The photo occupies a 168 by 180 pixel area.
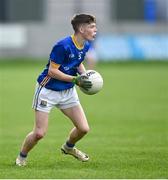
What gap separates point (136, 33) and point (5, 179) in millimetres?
34737

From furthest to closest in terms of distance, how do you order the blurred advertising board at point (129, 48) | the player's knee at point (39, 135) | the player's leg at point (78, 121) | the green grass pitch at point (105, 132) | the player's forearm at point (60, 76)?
the blurred advertising board at point (129, 48) → the player's leg at point (78, 121) → the player's knee at point (39, 135) → the player's forearm at point (60, 76) → the green grass pitch at point (105, 132)

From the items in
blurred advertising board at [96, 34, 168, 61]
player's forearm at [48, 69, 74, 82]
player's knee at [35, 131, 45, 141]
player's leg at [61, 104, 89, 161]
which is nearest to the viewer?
player's forearm at [48, 69, 74, 82]

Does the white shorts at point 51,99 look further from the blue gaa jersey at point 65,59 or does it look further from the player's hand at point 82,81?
the player's hand at point 82,81

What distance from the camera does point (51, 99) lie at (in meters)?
11.8

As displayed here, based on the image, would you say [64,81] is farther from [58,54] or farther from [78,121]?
[78,121]

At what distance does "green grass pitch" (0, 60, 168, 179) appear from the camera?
11320 millimetres

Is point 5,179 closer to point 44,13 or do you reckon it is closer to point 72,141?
point 72,141

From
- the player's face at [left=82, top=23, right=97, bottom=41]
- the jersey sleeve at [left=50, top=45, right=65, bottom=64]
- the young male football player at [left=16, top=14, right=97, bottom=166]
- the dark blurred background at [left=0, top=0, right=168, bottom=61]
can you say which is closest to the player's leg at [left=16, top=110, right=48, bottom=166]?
the young male football player at [left=16, top=14, right=97, bottom=166]

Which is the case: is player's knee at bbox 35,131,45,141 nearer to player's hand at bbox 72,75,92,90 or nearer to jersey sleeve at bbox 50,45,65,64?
player's hand at bbox 72,75,92,90

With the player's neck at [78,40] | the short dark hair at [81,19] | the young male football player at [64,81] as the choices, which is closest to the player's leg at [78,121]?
the young male football player at [64,81]

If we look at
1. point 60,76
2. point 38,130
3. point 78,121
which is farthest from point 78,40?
point 38,130

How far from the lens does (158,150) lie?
532 inches

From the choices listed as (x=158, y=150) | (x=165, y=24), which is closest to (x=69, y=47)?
(x=158, y=150)

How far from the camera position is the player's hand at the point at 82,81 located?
37.8 feet
